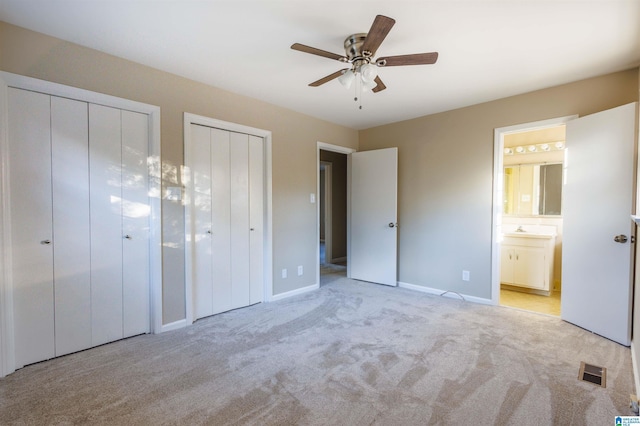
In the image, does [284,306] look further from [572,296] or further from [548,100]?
[548,100]

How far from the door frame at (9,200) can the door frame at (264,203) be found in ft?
0.79

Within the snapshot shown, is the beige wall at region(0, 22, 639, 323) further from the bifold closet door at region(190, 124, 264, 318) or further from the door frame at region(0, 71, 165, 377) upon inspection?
the bifold closet door at region(190, 124, 264, 318)

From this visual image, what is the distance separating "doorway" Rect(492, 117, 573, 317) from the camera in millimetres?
3570

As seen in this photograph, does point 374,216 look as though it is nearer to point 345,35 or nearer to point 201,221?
point 201,221

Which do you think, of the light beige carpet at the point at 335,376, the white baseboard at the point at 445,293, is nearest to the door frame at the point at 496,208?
the white baseboard at the point at 445,293

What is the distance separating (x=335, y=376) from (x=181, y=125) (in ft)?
8.47

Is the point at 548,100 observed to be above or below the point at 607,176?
above

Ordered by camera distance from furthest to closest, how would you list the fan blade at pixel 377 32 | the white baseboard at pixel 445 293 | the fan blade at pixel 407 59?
1. the white baseboard at pixel 445 293
2. the fan blade at pixel 407 59
3. the fan blade at pixel 377 32

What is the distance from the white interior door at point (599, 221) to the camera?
8.14 feet

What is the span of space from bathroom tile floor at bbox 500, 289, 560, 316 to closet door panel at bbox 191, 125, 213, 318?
3456 mm

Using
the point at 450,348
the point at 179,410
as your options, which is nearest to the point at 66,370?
the point at 179,410

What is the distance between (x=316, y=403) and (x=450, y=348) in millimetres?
1279

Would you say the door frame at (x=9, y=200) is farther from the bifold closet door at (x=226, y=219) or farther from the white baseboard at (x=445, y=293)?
the white baseboard at (x=445, y=293)

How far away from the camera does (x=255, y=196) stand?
3.50m
